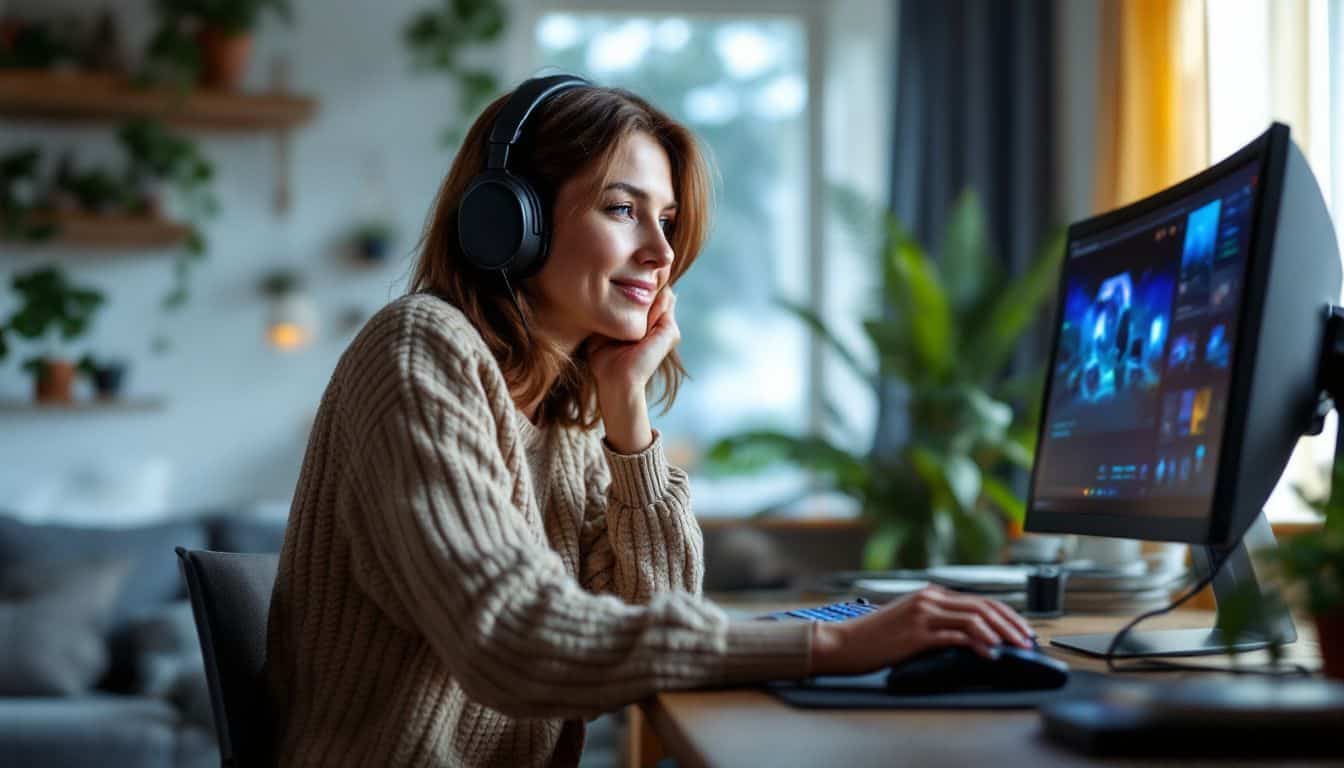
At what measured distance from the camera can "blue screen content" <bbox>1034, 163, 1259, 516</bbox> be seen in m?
1.10

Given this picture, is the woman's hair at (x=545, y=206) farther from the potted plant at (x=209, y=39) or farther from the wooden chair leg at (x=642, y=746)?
the potted plant at (x=209, y=39)

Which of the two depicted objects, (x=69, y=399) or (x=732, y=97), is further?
(x=732, y=97)

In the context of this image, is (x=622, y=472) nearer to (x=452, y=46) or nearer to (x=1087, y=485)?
(x=1087, y=485)

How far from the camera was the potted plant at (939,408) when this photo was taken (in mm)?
3537

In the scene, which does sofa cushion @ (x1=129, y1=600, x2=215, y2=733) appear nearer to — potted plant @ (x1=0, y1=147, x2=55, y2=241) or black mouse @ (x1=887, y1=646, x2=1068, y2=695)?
→ potted plant @ (x1=0, y1=147, x2=55, y2=241)

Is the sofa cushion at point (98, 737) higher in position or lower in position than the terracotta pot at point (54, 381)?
lower

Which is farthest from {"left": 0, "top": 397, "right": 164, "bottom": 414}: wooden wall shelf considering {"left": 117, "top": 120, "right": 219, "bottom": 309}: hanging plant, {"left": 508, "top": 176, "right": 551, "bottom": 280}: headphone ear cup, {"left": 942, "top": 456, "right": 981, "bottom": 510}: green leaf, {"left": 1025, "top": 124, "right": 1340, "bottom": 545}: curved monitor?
{"left": 1025, "top": 124, "right": 1340, "bottom": 545}: curved monitor

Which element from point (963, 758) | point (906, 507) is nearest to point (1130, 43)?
point (906, 507)

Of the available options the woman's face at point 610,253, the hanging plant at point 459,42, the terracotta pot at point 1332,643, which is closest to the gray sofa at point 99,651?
the hanging plant at point 459,42

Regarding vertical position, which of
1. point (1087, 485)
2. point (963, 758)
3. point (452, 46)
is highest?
point (452, 46)

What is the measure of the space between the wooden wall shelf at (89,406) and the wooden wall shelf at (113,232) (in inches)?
20.0

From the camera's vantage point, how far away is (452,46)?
4.51 m

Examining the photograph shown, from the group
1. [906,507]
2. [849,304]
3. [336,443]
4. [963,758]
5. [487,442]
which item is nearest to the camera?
[963,758]

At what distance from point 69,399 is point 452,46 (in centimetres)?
167
